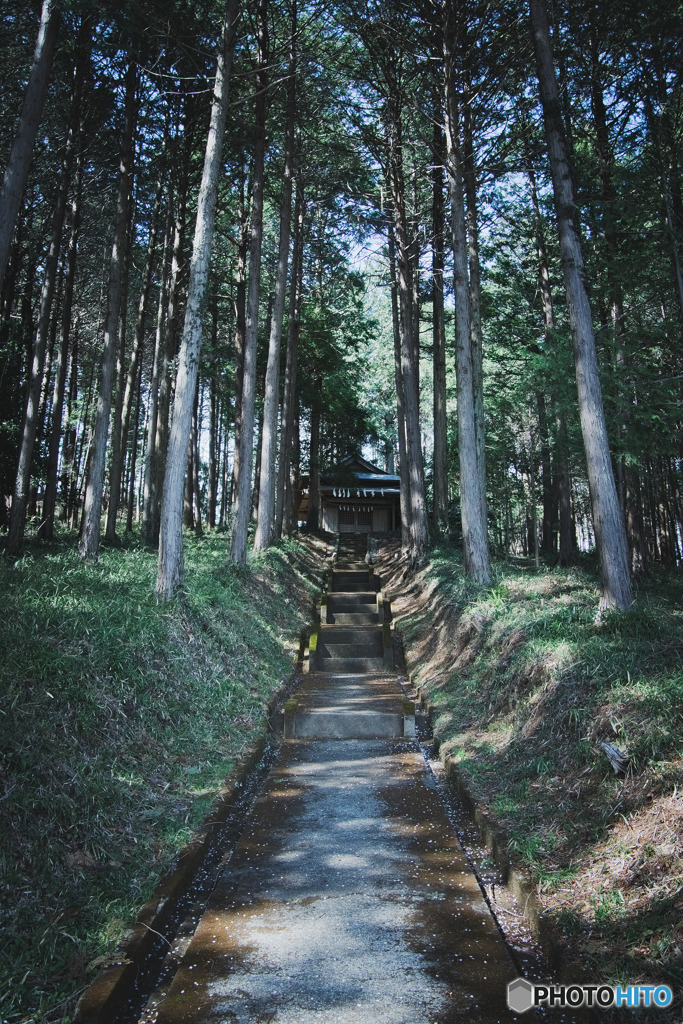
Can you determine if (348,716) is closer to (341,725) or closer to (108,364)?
(341,725)

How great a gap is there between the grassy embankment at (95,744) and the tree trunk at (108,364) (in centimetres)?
131

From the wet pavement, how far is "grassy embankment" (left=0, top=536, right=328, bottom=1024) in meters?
0.57

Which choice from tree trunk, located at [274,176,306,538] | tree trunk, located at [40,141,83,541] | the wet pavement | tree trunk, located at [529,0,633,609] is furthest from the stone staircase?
tree trunk, located at [40,141,83,541]

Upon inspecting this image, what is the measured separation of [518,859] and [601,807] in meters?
0.70

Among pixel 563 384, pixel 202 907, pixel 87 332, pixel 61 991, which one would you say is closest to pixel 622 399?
pixel 563 384

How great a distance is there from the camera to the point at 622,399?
11.1 meters

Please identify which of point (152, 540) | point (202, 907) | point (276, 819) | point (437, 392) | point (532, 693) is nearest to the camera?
point (202, 907)

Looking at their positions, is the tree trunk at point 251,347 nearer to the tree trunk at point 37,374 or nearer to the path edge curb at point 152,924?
the tree trunk at point 37,374

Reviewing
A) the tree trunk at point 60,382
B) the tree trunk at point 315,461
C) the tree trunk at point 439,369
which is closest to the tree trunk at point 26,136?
the tree trunk at point 60,382

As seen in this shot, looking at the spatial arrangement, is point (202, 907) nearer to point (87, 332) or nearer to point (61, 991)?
point (61, 991)

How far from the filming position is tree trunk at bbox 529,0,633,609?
7.96 metres

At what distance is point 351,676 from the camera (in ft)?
39.0

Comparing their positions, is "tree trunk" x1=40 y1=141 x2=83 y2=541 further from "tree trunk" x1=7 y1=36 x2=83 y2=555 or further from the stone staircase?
the stone staircase

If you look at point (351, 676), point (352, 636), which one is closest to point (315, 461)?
point (352, 636)
